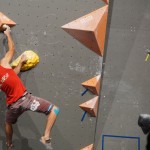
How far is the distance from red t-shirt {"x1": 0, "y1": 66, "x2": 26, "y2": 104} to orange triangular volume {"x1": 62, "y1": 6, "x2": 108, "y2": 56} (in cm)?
62

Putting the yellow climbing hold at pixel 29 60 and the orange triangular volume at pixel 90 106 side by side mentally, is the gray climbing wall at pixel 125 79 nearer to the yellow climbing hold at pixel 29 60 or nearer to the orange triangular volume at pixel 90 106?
the orange triangular volume at pixel 90 106

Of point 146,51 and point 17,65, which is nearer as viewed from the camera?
point 17,65

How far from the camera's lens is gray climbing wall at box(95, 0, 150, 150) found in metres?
3.23

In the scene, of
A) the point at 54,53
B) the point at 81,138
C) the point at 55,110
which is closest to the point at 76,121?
the point at 81,138

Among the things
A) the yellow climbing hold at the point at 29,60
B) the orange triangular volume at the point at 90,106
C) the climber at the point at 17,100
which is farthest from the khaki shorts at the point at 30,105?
the orange triangular volume at the point at 90,106

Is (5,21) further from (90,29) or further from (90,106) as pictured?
(90,106)

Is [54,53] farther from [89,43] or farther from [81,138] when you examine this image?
[81,138]

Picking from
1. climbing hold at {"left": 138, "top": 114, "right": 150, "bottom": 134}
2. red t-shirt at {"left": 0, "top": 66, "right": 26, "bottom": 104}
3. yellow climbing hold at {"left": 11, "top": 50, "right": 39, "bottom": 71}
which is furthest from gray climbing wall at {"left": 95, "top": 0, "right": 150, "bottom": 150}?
red t-shirt at {"left": 0, "top": 66, "right": 26, "bottom": 104}

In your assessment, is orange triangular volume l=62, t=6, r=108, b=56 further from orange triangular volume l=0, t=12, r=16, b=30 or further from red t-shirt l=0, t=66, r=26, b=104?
red t-shirt l=0, t=66, r=26, b=104

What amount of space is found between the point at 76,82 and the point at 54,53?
1.05 ft

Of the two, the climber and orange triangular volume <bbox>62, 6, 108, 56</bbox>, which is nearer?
the climber

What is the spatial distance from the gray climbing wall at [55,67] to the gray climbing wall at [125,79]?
0.20m

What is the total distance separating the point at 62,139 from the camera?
3.29 metres

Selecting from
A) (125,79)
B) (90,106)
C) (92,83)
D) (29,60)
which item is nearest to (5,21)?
(29,60)
